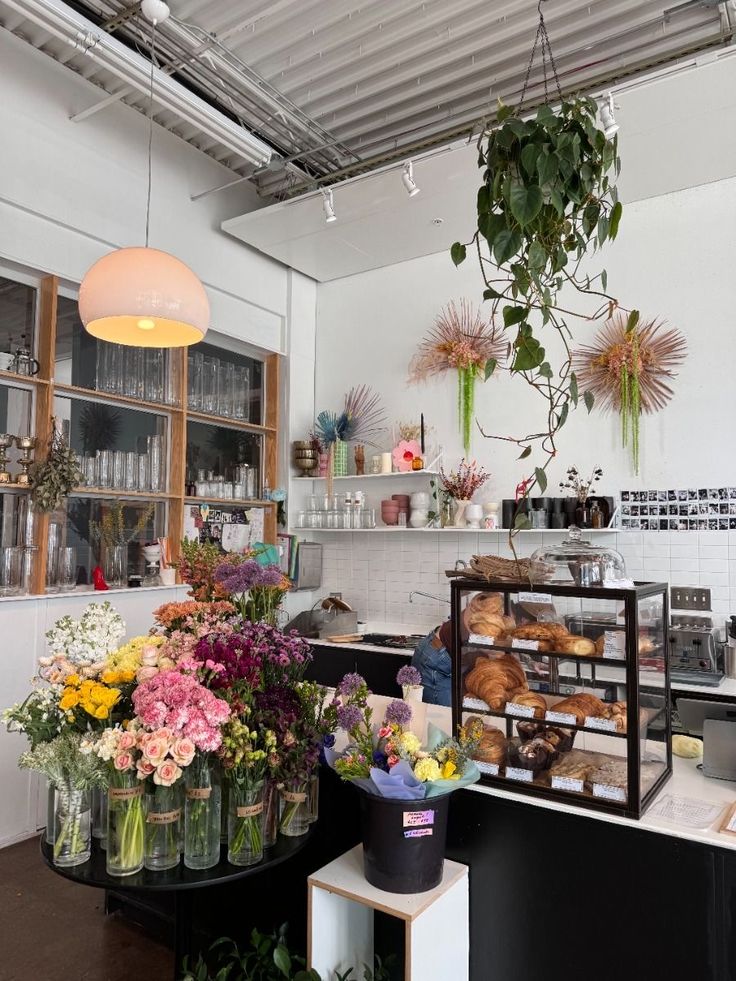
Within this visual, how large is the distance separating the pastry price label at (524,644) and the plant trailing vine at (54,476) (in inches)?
117

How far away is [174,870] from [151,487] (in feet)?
11.2

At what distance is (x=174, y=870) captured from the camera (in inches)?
65.4

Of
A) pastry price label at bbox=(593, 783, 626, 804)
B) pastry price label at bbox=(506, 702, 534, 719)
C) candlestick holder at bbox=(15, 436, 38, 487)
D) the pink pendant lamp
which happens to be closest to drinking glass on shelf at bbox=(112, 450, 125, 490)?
candlestick holder at bbox=(15, 436, 38, 487)

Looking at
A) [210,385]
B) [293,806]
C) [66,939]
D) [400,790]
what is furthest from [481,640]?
[210,385]

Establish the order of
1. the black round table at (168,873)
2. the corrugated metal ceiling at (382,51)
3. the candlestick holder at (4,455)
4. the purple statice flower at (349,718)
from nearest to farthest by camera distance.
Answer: the black round table at (168,873), the purple statice flower at (349,718), the corrugated metal ceiling at (382,51), the candlestick holder at (4,455)

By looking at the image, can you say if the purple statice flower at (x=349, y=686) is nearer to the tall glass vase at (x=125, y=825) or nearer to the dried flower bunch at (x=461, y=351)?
the tall glass vase at (x=125, y=825)

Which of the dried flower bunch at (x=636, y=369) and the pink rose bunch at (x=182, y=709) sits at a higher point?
the dried flower bunch at (x=636, y=369)

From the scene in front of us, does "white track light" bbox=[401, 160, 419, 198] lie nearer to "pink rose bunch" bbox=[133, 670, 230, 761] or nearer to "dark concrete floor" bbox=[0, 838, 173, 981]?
"pink rose bunch" bbox=[133, 670, 230, 761]

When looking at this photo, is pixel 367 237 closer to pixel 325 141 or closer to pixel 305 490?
pixel 325 141

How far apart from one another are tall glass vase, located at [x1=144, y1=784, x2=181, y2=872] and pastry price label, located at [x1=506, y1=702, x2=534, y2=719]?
2.79ft

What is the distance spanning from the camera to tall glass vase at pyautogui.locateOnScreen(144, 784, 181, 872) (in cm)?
164

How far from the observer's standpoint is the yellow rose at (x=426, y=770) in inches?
66.6

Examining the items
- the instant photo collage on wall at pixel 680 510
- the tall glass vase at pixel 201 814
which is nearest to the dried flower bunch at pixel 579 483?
the instant photo collage on wall at pixel 680 510

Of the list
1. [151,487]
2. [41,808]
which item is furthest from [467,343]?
[41,808]
